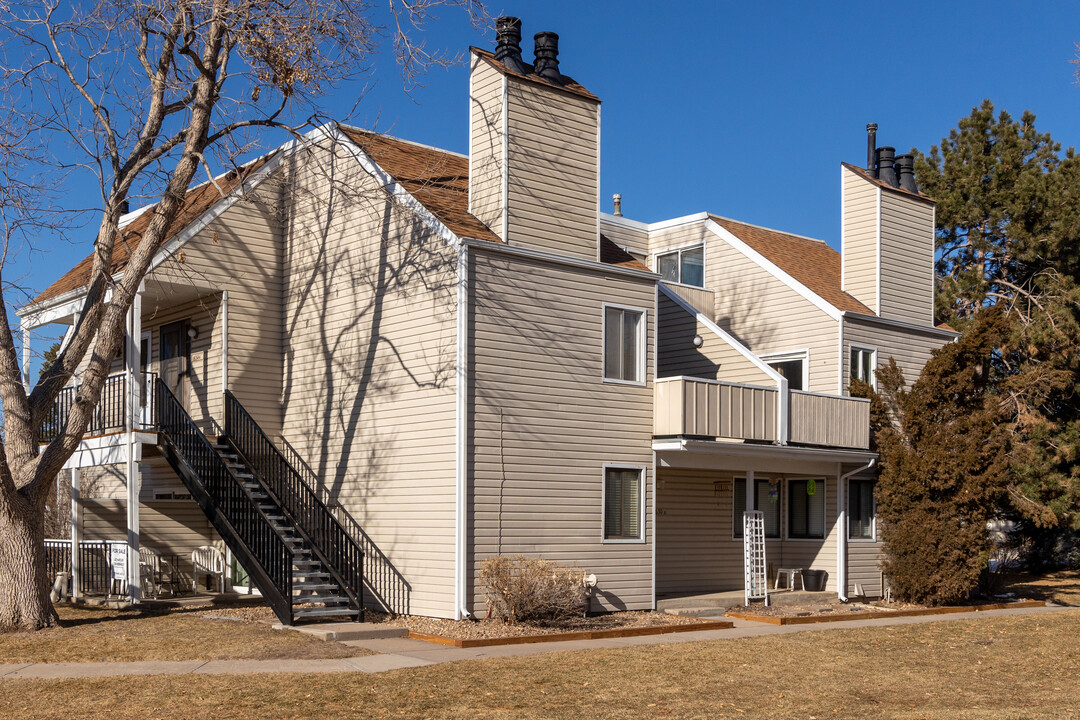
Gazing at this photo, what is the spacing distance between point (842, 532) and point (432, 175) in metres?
10.6

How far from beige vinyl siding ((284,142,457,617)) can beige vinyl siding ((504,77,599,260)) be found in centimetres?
163

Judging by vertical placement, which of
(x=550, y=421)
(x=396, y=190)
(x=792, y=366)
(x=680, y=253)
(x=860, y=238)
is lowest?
(x=550, y=421)

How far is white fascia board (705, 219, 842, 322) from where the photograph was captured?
22.1 metres

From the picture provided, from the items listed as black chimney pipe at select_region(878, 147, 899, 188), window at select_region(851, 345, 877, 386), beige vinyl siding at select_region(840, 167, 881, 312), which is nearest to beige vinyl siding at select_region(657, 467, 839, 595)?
window at select_region(851, 345, 877, 386)

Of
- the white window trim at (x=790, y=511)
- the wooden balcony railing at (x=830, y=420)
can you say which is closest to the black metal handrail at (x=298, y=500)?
the wooden balcony railing at (x=830, y=420)

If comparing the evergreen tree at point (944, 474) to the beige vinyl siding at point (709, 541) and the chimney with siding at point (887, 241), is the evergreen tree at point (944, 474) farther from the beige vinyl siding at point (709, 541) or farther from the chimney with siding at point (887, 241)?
the chimney with siding at point (887, 241)

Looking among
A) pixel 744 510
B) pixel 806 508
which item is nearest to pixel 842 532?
pixel 806 508

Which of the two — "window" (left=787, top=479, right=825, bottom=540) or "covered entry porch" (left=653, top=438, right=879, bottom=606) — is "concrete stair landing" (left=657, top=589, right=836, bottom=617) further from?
"window" (left=787, top=479, right=825, bottom=540)

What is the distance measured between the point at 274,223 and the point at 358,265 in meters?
2.72

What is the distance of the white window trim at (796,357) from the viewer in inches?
884

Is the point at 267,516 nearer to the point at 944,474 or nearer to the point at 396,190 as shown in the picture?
the point at 396,190

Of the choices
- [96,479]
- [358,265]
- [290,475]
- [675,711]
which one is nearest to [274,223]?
[358,265]

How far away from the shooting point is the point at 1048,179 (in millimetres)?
29266

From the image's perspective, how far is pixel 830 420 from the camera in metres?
20.9
